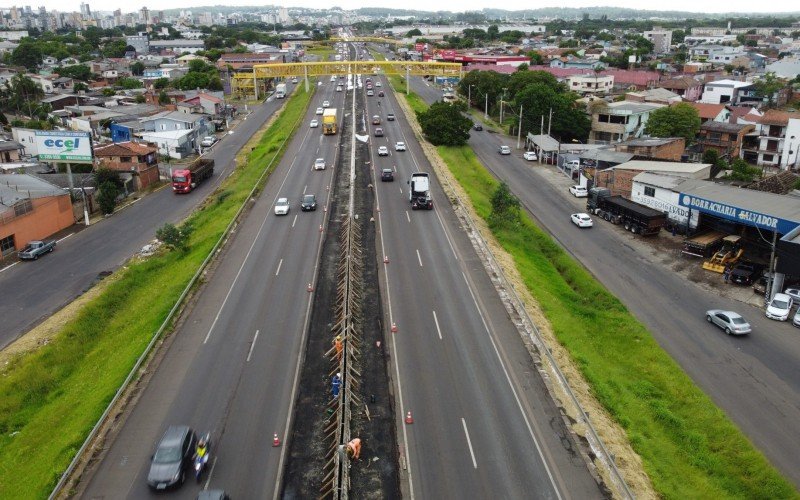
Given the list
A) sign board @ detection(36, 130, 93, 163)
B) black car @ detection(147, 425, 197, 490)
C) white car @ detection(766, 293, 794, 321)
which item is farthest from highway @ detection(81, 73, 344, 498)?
white car @ detection(766, 293, 794, 321)

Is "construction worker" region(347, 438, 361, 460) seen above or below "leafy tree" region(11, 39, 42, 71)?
below

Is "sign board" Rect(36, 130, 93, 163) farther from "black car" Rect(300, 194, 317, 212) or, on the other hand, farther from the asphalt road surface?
"black car" Rect(300, 194, 317, 212)

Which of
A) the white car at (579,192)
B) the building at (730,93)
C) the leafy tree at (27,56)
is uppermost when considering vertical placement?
the leafy tree at (27,56)

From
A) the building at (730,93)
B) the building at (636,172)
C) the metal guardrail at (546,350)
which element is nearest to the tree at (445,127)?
the building at (636,172)

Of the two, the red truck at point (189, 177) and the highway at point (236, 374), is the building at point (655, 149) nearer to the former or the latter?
the highway at point (236, 374)

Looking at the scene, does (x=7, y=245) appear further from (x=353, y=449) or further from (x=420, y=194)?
(x=353, y=449)

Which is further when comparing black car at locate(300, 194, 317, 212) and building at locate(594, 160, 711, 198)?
building at locate(594, 160, 711, 198)

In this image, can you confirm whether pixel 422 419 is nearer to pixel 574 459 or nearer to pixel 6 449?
pixel 574 459

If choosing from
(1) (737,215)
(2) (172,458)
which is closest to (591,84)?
(1) (737,215)
